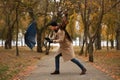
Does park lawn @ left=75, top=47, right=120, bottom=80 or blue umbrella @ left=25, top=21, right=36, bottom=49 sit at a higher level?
blue umbrella @ left=25, top=21, right=36, bottom=49

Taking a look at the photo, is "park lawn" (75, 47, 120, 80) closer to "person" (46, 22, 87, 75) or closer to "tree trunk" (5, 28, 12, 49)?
"person" (46, 22, 87, 75)

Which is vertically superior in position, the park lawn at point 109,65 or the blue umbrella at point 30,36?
the blue umbrella at point 30,36

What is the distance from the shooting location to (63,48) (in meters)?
14.9

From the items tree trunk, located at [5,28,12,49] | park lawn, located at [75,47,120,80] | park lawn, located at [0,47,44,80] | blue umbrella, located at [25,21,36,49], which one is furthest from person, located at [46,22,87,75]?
tree trunk, located at [5,28,12,49]

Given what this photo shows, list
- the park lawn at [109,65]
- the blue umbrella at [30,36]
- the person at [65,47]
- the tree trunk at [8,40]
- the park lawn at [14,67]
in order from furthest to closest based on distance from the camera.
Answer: the tree trunk at [8,40] → the park lawn at [109,65] → the park lawn at [14,67] → the person at [65,47] → the blue umbrella at [30,36]

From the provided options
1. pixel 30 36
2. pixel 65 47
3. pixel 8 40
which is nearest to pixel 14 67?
pixel 65 47

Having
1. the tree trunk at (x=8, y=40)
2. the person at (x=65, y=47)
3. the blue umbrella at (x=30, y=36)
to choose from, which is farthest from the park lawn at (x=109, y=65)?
the tree trunk at (x=8, y=40)

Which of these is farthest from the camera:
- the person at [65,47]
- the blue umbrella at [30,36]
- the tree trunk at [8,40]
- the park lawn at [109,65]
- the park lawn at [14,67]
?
the tree trunk at [8,40]

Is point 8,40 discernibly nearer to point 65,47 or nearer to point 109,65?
point 109,65

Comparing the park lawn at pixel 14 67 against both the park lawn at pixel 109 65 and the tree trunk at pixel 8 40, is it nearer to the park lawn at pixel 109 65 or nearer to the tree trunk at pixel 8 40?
the park lawn at pixel 109 65

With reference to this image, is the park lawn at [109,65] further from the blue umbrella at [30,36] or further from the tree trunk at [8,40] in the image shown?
the tree trunk at [8,40]

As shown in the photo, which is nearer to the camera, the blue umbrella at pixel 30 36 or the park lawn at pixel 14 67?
the blue umbrella at pixel 30 36

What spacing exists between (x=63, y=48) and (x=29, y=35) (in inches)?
60.0

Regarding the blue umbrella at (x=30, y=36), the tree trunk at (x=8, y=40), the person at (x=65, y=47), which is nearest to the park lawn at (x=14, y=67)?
the blue umbrella at (x=30, y=36)
